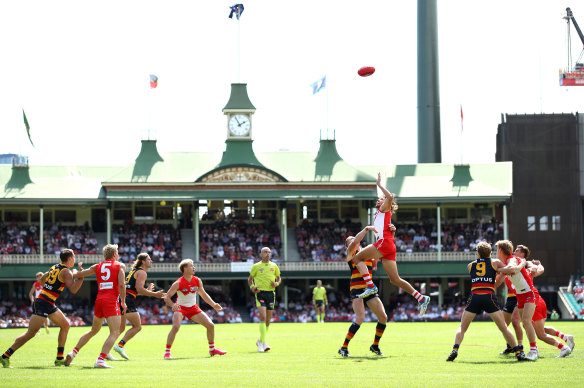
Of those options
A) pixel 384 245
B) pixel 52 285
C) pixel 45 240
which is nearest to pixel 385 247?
pixel 384 245

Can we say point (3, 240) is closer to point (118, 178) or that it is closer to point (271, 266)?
point (118, 178)

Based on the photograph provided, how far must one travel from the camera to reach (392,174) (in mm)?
61656

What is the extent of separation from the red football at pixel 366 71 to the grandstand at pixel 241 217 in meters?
21.5

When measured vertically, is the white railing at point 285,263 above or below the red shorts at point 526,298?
below

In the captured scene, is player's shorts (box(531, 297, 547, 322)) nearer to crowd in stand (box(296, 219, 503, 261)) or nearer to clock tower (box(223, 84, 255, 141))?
crowd in stand (box(296, 219, 503, 261))

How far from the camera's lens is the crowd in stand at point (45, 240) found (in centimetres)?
5269

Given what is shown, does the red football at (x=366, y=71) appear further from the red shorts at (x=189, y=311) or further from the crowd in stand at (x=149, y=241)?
the crowd in stand at (x=149, y=241)

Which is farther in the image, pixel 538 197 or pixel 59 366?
pixel 538 197

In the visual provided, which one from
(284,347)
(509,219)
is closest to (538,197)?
(509,219)

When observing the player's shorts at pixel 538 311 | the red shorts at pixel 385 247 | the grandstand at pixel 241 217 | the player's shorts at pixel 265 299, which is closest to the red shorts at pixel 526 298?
the player's shorts at pixel 538 311

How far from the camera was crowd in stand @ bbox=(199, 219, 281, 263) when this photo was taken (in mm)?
53062

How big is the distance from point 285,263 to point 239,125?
10824 mm

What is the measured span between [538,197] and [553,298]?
22.8 feet

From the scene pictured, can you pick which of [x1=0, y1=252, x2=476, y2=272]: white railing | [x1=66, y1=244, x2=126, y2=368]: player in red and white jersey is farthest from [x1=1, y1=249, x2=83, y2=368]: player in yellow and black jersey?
[x1=0, y1=252, x2=476, y2=272]: white railing
